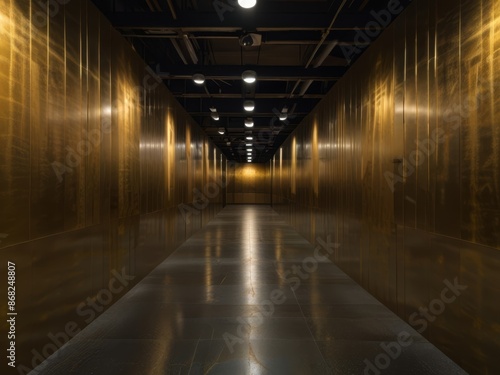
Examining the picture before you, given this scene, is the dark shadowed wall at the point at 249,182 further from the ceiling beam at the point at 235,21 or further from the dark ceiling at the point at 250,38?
the ceiling beam at the point at 235,21

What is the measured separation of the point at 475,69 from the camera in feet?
9.20

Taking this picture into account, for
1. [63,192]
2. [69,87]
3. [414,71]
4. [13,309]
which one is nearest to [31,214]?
[63,192]

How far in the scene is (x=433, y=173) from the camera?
3.42 meters

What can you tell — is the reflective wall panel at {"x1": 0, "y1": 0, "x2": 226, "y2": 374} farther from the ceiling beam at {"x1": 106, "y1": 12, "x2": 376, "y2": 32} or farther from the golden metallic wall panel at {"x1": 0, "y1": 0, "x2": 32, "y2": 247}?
the ceiling beam at {"x1": 106, "y1": 12, "x2": 376, "y2": 32}

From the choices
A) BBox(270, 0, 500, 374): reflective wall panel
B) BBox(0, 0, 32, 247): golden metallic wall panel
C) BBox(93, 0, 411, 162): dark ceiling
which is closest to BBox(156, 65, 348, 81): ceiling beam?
BBox(93, 0, 411, 162): dark ceiling

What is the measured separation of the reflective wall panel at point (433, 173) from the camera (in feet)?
8.82

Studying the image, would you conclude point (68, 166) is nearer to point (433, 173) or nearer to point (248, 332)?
point (248, 332)

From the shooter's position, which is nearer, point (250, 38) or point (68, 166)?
point (68, 166)

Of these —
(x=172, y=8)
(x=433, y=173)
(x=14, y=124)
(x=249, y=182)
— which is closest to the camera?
(x=14, y=124)

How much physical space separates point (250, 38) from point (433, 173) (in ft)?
10.4

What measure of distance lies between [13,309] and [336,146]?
5.73 metres

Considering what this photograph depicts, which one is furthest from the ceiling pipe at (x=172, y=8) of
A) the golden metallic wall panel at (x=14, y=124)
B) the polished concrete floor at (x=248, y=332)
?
the polished concrete floor at (x=248, y=332)

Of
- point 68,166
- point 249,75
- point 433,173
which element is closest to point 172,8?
point 249,75

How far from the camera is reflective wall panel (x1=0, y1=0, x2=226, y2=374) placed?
2.71 metres
